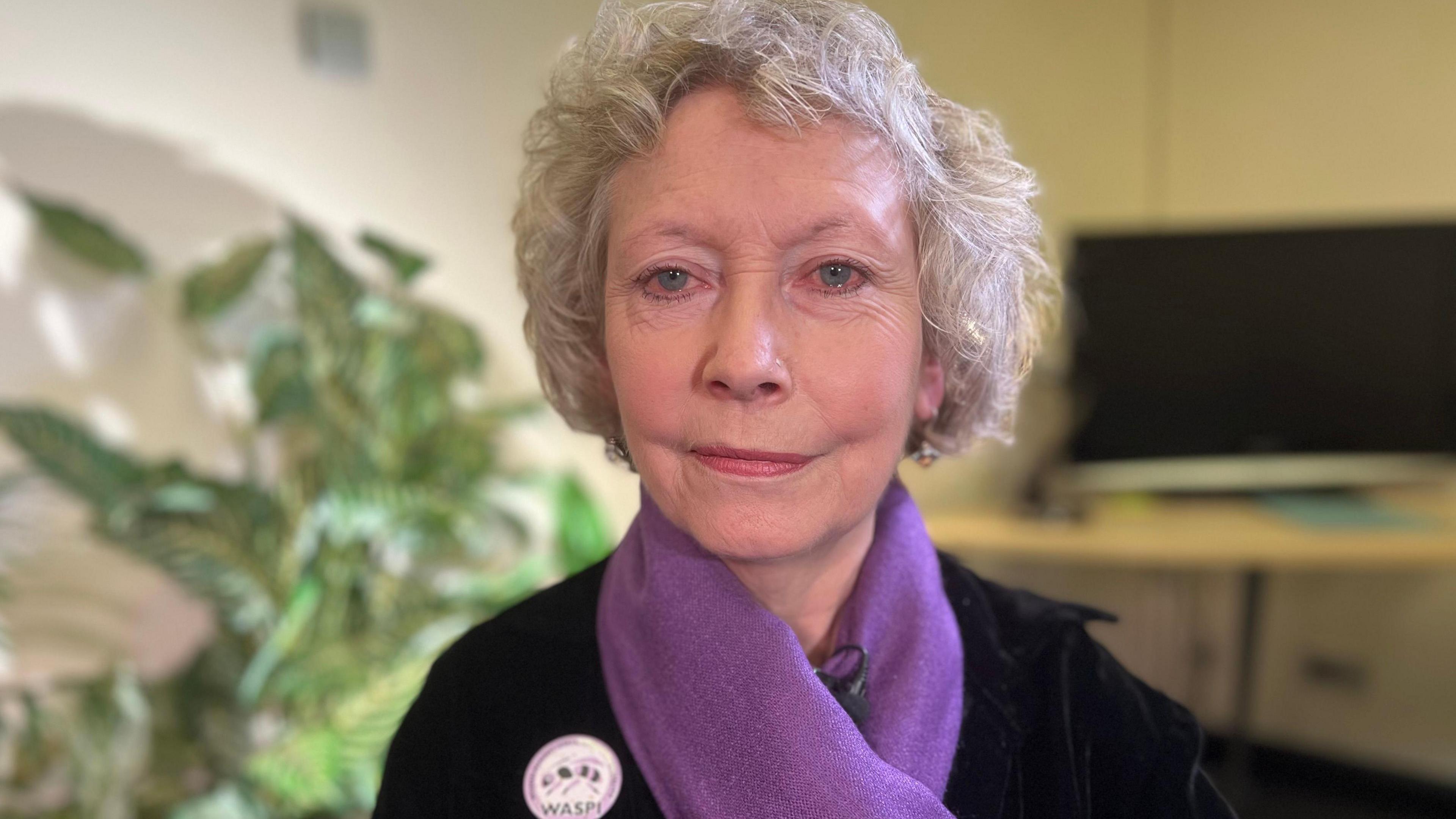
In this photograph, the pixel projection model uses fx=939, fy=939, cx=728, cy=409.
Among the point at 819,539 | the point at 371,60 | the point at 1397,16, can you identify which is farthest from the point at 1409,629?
the point at 371,60

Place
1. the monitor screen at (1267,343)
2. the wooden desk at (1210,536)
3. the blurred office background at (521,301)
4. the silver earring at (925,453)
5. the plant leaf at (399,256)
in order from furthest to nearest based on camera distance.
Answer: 1. the monitor screen at (1267,343)
2. the wooden desk at (1210,536)
3. the plant leaf at (399,256)
4. the blurred office background at (521,301)
5. the silver earring at (925,453)

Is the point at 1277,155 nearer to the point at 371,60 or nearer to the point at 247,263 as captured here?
the point at 371,60

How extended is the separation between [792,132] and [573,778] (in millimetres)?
559

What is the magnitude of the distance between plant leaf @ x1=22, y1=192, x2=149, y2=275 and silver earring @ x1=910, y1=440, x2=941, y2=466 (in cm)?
142

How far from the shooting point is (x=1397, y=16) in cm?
239

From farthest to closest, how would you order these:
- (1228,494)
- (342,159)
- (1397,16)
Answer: (1228,494)
(1397,16)
(342,159)

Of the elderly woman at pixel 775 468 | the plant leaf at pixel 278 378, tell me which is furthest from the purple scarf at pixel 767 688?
the plant leaf at pixel 278 378

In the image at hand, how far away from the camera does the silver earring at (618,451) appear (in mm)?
897

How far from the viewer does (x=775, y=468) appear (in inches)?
28.6

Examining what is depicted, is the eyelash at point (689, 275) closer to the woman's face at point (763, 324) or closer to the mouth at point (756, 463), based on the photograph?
the woman's face at point (763, 324)

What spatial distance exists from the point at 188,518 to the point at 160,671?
1.30ft

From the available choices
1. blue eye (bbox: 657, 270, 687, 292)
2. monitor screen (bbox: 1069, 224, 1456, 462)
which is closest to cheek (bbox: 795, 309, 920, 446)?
blue eye (bbox: 657, 270, 687, 292)

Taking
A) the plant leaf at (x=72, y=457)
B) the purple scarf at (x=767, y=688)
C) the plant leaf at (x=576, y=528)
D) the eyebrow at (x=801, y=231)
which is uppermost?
the eyebrow at (x=801, y=231)

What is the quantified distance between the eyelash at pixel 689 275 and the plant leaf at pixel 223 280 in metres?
1.25
